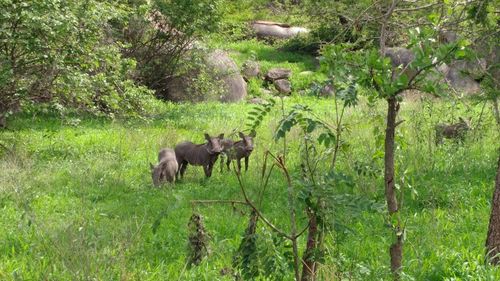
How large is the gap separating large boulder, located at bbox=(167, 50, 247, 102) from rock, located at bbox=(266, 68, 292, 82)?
3.81 metres

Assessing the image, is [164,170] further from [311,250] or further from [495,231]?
[311,250]

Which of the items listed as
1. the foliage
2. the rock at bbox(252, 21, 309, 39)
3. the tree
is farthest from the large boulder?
the tree

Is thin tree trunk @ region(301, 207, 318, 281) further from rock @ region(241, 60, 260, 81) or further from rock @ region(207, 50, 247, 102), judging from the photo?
rock @ region(241, 60, 260, 81)

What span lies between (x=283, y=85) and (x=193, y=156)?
580 inches

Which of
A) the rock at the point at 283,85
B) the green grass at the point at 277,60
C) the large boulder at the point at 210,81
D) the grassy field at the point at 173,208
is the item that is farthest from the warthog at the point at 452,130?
the green grass at the point at 277,60

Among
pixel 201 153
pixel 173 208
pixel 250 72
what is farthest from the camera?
pixel 250 72

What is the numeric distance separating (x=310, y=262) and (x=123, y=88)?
38.5ft

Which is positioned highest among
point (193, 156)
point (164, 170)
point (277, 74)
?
point (277, 74)

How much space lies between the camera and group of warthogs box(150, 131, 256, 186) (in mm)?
12742

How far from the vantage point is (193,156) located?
1388 cm

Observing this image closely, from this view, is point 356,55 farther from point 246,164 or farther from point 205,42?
point 205,42

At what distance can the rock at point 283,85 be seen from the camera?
27.5 meters

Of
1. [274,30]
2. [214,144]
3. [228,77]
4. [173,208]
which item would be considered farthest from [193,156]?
[274,30]

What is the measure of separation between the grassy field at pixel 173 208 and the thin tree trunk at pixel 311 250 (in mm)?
122
